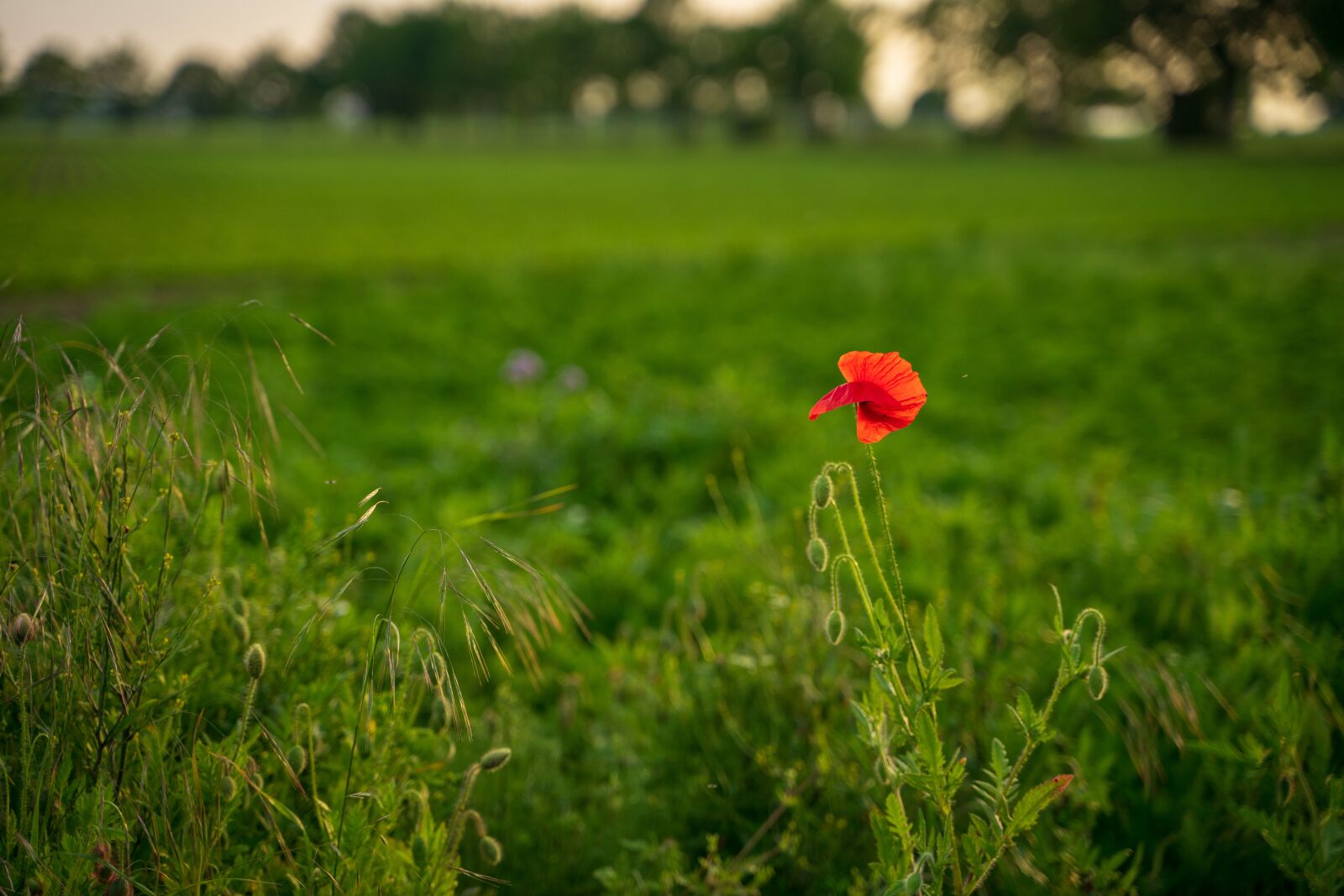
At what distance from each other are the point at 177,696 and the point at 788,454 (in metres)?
3.20

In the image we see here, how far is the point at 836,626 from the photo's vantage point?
114 centimetres

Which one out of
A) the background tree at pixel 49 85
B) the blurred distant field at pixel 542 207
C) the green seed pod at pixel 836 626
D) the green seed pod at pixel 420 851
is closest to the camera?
the green seed pod at pixel 836 626

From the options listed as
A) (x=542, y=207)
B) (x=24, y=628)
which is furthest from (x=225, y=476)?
(x=542, y=207)

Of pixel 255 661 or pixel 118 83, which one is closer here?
pixel 255 661

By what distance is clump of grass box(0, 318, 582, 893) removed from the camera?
1.11 metres

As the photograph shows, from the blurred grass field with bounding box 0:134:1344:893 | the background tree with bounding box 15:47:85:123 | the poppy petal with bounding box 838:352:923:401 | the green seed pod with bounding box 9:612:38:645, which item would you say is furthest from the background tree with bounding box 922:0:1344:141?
the green seed pod with bounding box 9:612:38:645

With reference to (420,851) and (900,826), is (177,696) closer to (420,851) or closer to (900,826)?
(420,851)

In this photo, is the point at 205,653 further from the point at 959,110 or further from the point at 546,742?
the point at 959,110

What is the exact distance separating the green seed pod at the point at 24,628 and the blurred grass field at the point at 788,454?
432mm

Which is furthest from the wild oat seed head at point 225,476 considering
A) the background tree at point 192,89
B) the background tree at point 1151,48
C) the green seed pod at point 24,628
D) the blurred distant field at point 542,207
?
the background tree at point 1151,48

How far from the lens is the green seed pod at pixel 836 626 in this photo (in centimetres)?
107

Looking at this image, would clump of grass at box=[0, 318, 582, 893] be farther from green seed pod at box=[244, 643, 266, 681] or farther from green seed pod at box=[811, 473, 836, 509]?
green seed pod at box=[811, 473, 836, 509]

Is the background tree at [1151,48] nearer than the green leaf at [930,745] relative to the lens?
No

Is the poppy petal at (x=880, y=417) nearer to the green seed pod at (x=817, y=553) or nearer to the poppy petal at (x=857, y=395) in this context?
the poppy petal at (x=857, y=395)
